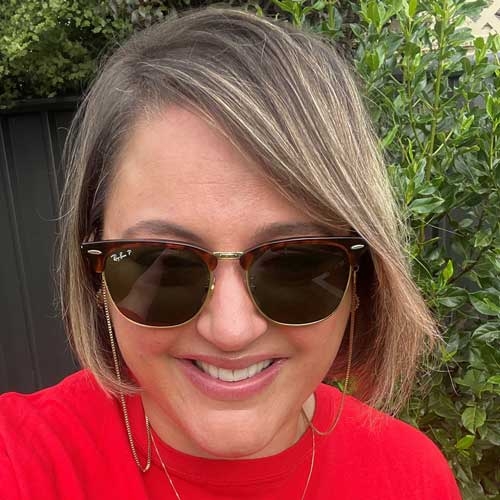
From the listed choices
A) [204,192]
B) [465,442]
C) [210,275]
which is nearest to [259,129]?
[204,192]

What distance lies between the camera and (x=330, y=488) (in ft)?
4.09

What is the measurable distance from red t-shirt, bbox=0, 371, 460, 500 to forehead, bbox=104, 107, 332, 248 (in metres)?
0.46

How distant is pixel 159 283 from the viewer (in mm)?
1017

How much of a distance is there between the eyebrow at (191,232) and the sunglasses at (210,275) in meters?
0.02

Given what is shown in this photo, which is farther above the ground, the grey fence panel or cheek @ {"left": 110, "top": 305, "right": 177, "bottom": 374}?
cheek @ {"left": 110, "top": 305, "right": 177, "bottom": 374}

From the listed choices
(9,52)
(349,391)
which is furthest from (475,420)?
(9,52)

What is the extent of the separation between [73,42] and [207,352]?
256 centimetres

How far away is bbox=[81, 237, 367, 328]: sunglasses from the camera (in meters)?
0.98

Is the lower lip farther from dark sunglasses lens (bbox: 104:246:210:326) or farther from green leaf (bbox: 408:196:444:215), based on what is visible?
green leaf (bbox: 408:196:444:215)

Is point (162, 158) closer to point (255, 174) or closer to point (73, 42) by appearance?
point (255, 174)

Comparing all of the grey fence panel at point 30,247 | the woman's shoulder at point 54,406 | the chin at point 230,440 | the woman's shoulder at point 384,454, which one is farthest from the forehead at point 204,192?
the grey fence panel at point 30,247

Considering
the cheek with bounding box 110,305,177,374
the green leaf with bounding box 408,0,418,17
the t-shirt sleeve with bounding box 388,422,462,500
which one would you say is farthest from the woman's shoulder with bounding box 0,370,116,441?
the green leaf with bounding box 408,0,418,17

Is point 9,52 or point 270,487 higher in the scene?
point 9,52

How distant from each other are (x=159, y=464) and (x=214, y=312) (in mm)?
405
